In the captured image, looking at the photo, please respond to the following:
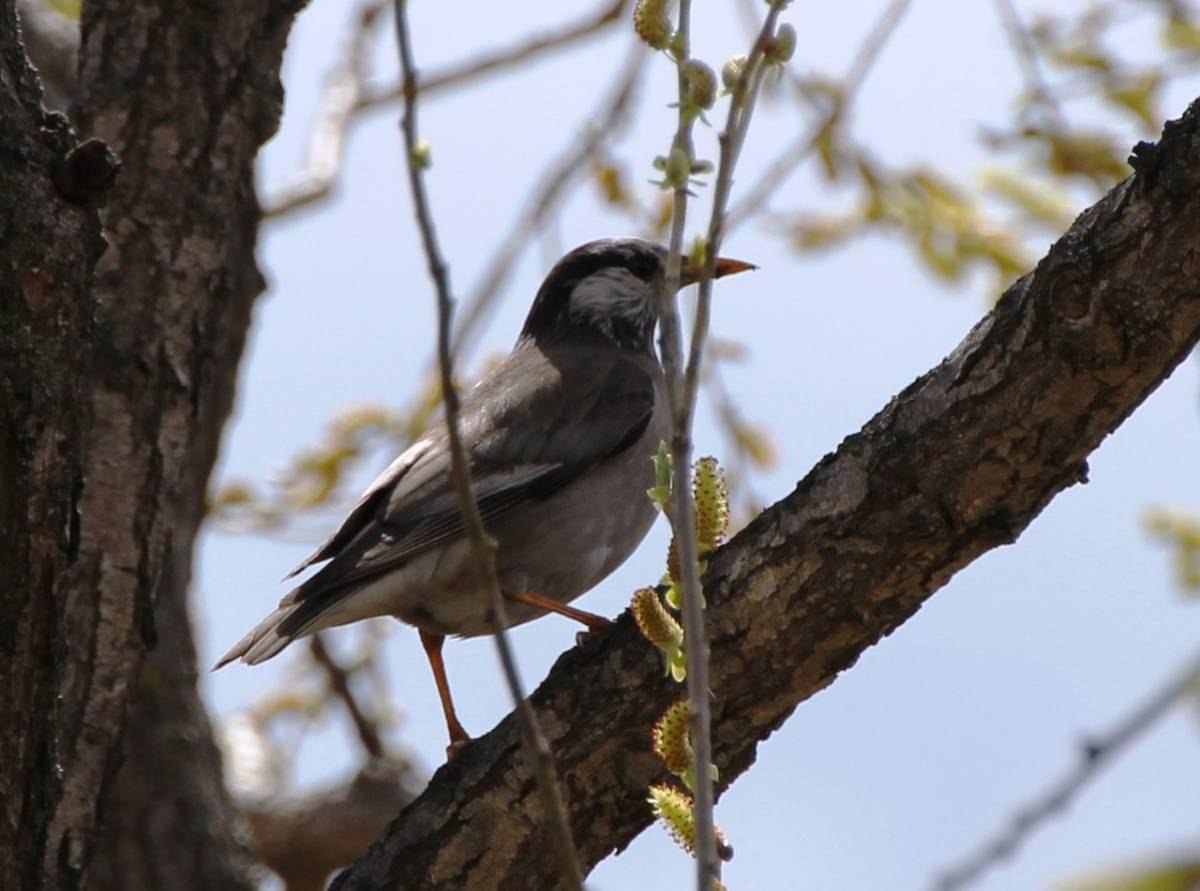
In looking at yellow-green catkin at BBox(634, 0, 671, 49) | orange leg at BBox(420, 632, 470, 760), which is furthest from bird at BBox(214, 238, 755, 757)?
yellow-green catkin at BBox(634, 0, 671, 49)

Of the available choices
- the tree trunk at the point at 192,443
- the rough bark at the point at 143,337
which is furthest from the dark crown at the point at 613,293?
the tree trunk at the point at 192,443

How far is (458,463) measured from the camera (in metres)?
2.27

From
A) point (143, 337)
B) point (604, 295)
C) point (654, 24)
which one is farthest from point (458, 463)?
point (604, 295)

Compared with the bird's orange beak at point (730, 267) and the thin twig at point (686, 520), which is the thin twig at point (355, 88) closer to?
the bird's orange beak at point (730, 267)

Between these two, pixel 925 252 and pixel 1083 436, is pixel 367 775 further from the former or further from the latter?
pixel 1083 436

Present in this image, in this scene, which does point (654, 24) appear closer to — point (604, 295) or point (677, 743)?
point (677, 743)

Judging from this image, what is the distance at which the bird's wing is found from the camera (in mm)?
5523

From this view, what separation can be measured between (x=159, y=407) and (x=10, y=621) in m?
1.65

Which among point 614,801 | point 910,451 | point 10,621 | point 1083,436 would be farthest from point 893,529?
point 10,621

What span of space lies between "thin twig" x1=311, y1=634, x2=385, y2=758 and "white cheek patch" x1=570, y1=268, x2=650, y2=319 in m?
1.81

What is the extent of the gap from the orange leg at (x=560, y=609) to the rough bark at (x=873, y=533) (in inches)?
42.2

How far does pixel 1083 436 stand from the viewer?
3641 millimetres

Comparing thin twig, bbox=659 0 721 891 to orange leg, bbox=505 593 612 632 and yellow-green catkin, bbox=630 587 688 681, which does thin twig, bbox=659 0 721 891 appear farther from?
orange leg, bbox=505 593 612 632

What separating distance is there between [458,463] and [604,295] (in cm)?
508
